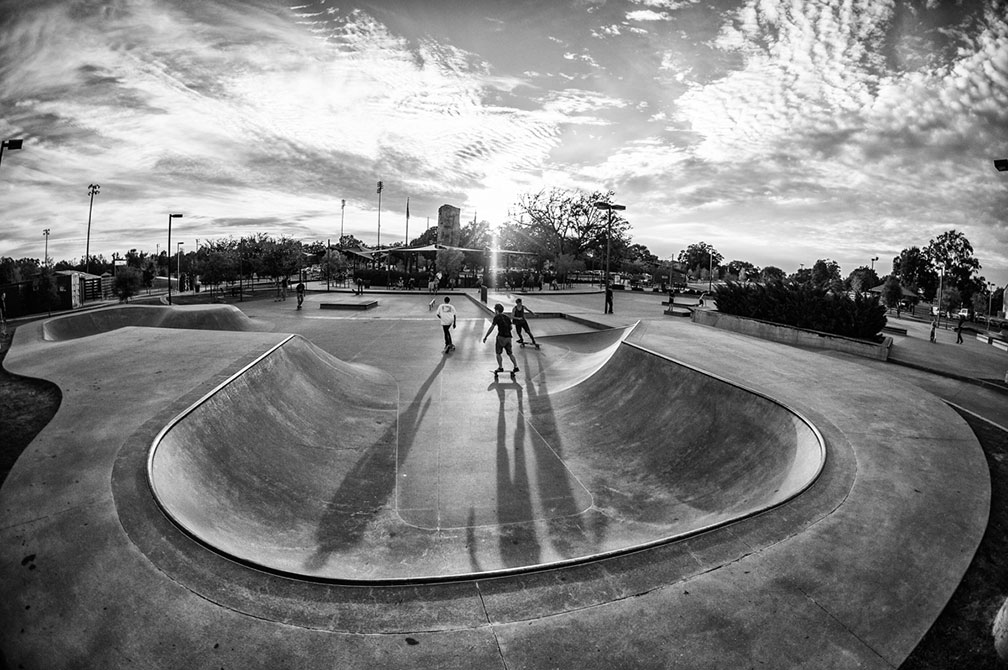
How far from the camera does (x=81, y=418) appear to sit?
17.7 ft

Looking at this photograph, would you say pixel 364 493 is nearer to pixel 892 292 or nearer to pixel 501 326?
pixel 501 326

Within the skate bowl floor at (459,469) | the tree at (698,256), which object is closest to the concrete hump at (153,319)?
the skate bowl floor at (459,469)

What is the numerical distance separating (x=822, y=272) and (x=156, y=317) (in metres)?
127

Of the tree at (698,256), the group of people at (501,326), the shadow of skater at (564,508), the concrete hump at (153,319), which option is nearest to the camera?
the shadow of skater at (564,508)

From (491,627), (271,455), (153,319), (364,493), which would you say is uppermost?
(153,319)

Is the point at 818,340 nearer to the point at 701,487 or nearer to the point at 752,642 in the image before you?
the point at 701,487

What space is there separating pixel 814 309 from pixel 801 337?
1269 mm

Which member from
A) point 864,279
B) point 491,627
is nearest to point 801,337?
point 491,627

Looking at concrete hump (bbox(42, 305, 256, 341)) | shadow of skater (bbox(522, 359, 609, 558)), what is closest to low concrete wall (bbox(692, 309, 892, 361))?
shadow of skater (bbox(522, 359, 609, 558))

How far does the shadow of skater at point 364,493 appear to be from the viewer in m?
4.63

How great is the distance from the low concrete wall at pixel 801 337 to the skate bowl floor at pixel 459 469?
8004 mm

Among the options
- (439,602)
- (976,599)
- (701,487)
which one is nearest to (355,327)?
(701,487)

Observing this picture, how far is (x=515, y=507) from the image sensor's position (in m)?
5.49

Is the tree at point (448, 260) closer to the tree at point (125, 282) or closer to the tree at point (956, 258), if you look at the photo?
the tree at point (125, 282)
